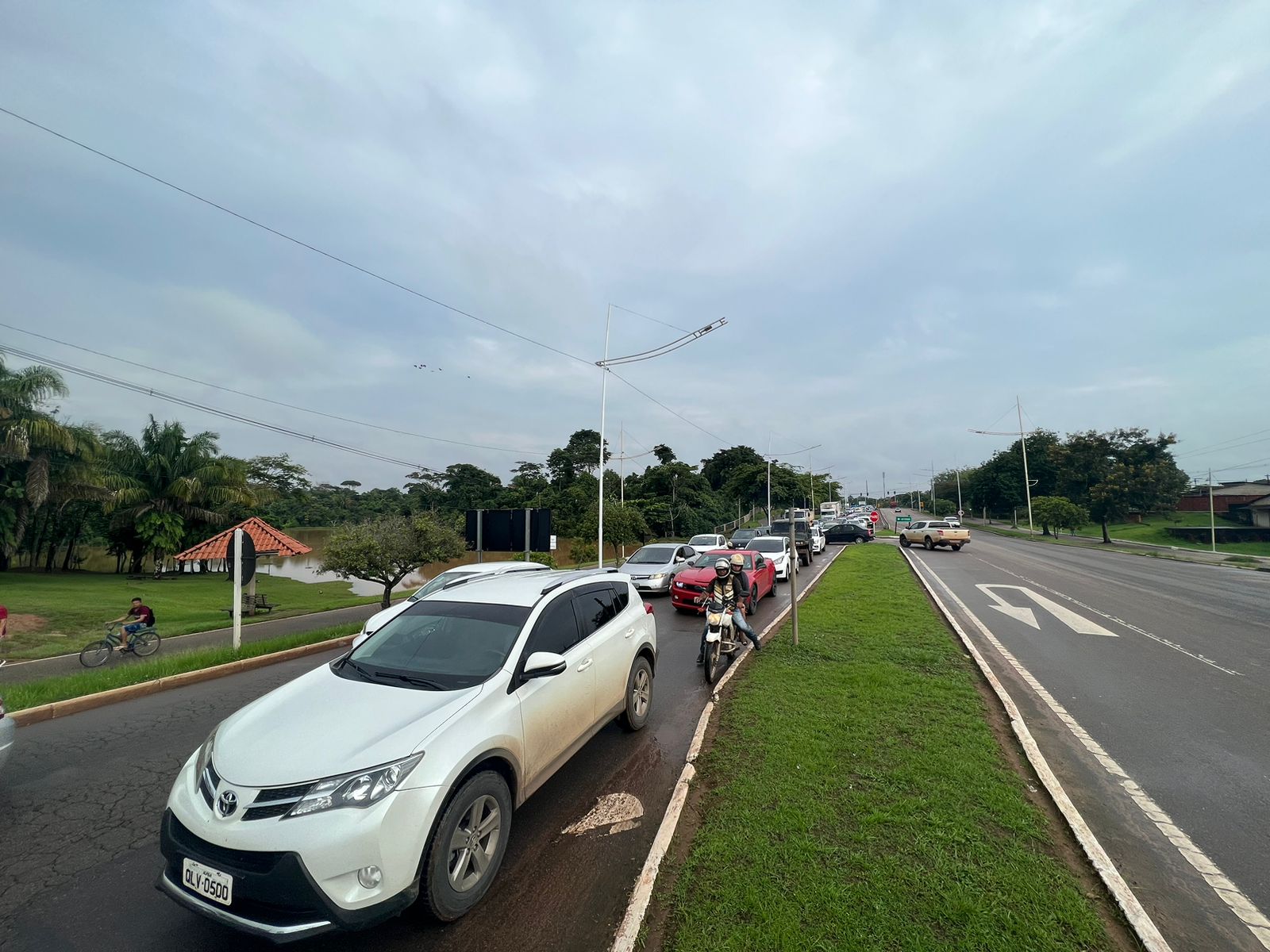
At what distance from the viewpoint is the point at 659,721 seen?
604 centimetres

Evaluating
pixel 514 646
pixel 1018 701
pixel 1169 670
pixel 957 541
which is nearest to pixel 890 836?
pixel 514 646

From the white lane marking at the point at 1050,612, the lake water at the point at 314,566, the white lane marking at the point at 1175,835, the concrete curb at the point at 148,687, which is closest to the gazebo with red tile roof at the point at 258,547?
the lake water at the point at 314,566

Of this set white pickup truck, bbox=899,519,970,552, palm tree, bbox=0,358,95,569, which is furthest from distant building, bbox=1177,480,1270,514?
palm tree, bbox=0,358,95,569

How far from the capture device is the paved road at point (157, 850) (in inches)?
116

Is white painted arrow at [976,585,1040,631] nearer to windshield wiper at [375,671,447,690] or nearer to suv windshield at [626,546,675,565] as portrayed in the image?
suv windshield at [626,546,675,565]

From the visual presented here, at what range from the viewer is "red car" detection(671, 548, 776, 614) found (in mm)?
12828

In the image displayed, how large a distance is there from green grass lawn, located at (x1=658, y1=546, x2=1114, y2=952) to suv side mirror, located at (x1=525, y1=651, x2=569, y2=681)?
1.37m

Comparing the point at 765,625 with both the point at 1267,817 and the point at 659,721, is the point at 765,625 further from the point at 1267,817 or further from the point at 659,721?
the point at 1267,817

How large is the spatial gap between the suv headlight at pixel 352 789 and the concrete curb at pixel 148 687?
19.1ft

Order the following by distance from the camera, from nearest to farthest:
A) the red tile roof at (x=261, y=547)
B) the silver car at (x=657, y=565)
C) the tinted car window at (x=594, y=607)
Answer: the tinted car window at (x=594, y=607)
the silver car at (x=657, y=565)
the red tile roof at (x=261, y=547)

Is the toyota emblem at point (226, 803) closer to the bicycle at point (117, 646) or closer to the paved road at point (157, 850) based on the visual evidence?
the paved road at point (157, 850)

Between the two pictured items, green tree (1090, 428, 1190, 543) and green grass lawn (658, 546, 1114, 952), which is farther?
green tree (1090, 428, 1190, 543)

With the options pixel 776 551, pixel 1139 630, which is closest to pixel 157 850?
pixel 1139 630

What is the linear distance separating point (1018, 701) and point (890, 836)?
4.11m
